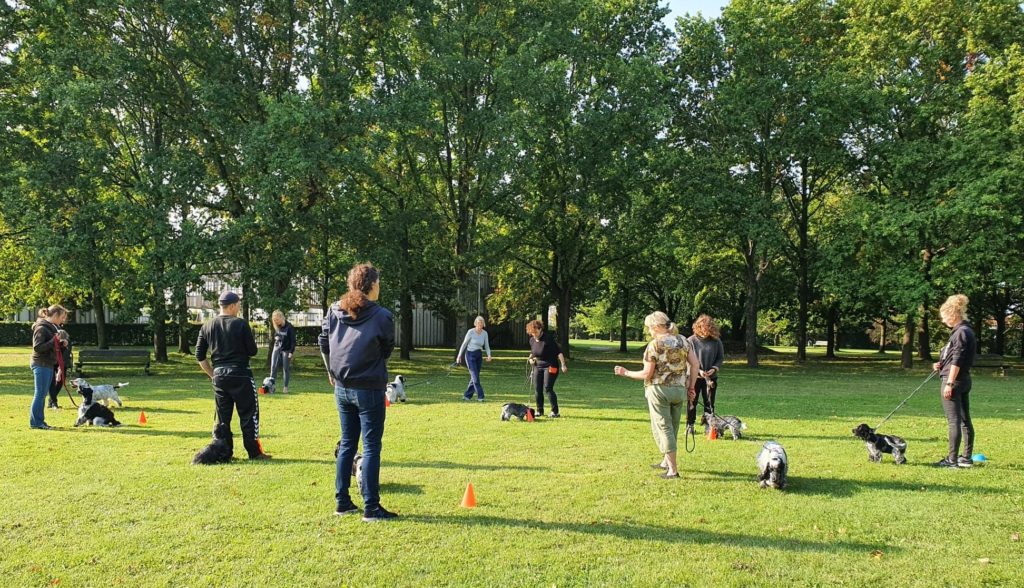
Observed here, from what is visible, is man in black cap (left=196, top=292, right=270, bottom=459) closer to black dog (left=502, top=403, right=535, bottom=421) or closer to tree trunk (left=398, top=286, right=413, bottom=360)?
black dog (left=502, top=403, right=535, bottom=421)

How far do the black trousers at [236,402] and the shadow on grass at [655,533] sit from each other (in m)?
3.16

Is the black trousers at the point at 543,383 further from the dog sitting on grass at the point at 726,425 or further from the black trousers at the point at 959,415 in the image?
the black trousers at the point at 959,415

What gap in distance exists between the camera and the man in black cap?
7.69 meters

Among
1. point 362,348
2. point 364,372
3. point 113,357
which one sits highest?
point 362,348

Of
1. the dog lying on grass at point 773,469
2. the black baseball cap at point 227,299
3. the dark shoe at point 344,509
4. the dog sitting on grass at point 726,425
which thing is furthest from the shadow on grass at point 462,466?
the dog sitting on grass at point 726,425

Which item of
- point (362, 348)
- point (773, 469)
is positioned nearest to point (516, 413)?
point (773, 469)

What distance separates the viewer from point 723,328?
5372 cm

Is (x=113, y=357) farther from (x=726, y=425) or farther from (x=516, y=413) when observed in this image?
(x=726, y=425)

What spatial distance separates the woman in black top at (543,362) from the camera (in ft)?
38.7

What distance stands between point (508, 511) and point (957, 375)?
5.57 m

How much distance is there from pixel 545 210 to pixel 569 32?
7325 millimetres

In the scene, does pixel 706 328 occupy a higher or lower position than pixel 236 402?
higher

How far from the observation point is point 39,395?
33.0ft

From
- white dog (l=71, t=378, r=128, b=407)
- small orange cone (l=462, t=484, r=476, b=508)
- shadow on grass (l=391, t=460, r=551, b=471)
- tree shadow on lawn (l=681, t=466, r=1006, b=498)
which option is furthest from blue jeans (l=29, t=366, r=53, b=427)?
tree shadow on lawn (l=681, t=466, r=1006, b=498)
